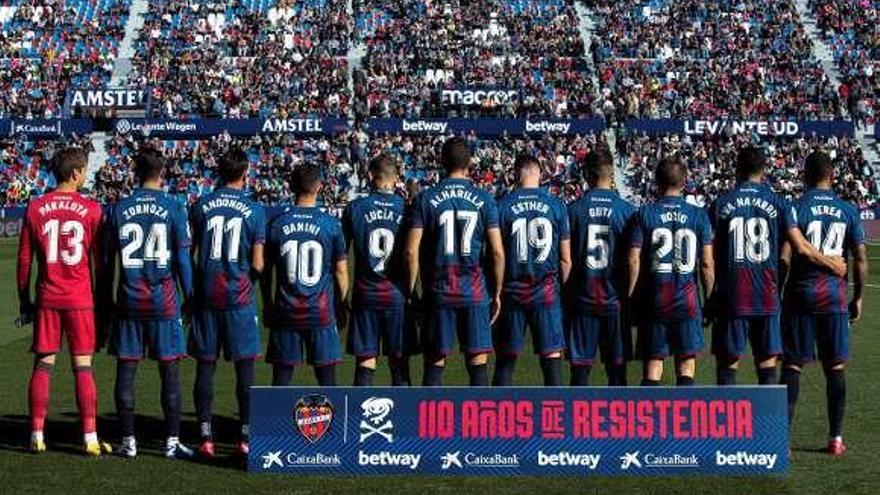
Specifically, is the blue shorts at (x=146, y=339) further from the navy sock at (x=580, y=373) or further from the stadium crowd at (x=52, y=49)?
the stadium crowd at (x=52, y=49)

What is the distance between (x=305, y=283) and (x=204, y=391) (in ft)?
3.65

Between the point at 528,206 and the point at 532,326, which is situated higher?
the point at 528,206

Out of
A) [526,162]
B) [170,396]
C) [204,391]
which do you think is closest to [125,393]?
[170,396]

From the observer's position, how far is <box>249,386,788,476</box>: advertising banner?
27.5 feet

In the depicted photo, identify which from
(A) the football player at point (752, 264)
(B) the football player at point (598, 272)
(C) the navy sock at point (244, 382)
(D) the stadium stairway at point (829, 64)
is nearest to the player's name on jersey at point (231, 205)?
(C) the navy sock at point (244, 382)

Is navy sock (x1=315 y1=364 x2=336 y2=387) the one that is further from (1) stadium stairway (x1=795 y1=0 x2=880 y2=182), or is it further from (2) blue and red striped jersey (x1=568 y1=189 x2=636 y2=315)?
(1) stadium stairway (x1=795 y1=0 x2=880 y2=182)

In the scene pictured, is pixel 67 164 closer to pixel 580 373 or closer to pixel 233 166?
pixel 233 166

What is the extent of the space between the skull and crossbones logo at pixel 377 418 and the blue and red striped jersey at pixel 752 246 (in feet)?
9.14

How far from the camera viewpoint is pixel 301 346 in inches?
361

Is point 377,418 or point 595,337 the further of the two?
point 595,337

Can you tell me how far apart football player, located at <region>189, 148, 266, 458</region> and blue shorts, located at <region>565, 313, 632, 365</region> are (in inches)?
96.8

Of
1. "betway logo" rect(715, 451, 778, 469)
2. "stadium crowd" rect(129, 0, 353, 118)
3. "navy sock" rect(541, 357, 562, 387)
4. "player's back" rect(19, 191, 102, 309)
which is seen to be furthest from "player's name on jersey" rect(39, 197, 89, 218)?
"stadium crowd" rect(129, 0, 353, 118)

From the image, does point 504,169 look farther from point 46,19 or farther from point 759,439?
point 759,439

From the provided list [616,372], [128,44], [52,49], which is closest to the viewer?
[616,372]
